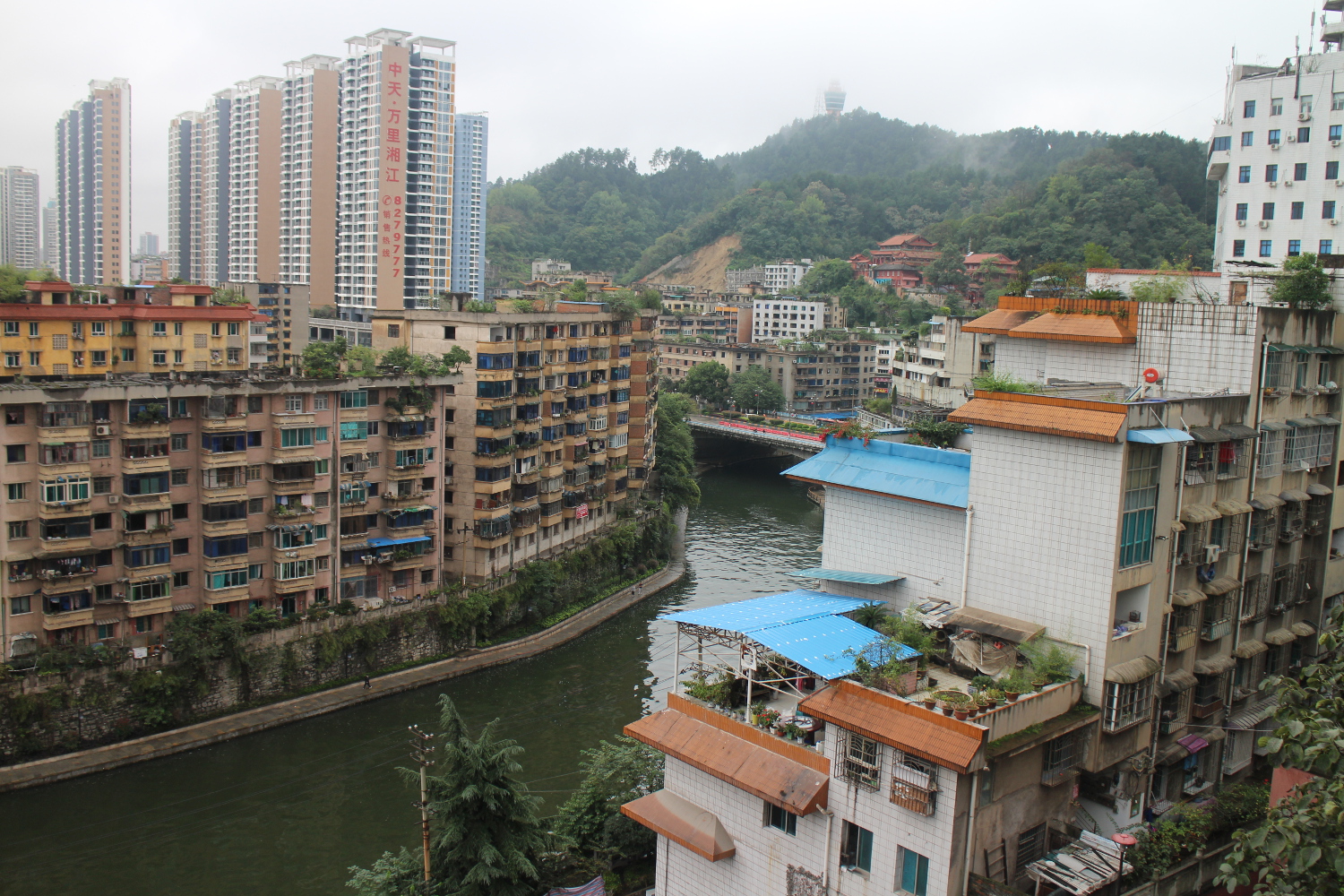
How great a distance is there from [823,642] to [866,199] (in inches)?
4395

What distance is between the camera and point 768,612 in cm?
1394

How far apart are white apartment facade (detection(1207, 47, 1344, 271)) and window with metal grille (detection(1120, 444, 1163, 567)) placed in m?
16.5

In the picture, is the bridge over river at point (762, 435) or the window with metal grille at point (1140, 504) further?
the bridge over river at point (762, 435)

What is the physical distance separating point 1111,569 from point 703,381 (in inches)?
2145

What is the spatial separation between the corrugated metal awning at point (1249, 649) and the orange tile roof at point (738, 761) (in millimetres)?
7760

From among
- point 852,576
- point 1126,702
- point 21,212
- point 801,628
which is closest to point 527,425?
point 852,576

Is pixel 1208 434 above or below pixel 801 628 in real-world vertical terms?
above

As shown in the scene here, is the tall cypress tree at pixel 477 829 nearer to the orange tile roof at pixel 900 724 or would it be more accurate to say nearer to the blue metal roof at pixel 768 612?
the blue metal roof at pixel 768 612

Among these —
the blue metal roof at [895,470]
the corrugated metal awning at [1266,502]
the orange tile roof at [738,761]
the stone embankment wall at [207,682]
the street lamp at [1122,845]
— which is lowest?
the stone embankment wall at [207,682]

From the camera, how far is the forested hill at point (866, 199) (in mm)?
77981

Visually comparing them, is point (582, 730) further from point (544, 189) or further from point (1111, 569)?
point (544, 189)

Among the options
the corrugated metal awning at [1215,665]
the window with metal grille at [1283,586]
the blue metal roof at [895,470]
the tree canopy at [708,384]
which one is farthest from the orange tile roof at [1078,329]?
→ the tree canopy at [708,384]

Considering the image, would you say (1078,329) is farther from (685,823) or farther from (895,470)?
(685,823)

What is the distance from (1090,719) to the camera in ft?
41.3
